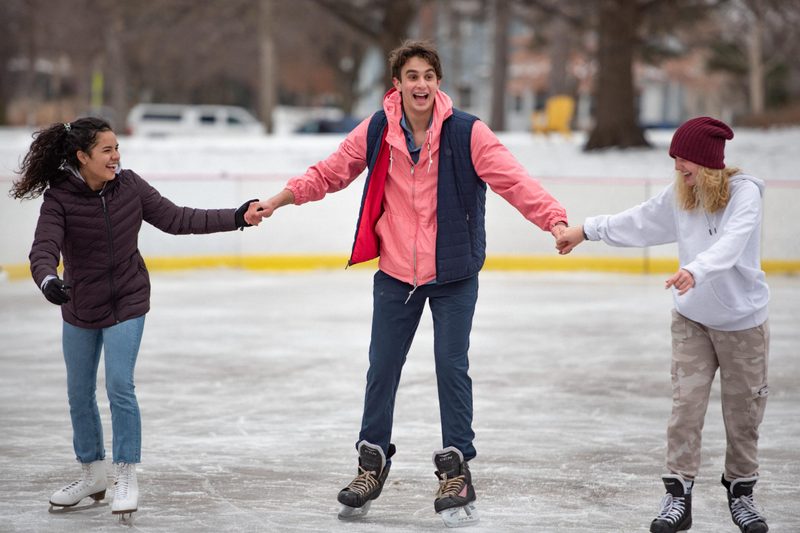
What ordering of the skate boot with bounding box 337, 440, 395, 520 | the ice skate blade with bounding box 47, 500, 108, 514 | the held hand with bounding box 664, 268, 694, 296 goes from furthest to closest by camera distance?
1. the ice skate blade with bounding box 47, 500, 108, 514
2. the skate boot with bounding box 337, 440, 395, 520
3. the held hand with bounding box 664, 268, 694, 296

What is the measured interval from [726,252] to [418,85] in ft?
4.13

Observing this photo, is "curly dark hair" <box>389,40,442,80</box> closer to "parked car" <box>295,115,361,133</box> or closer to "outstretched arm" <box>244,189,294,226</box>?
"outstretched arm" <box>244,189,294,226</box>

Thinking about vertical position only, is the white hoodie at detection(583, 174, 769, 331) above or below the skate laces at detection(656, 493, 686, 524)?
above

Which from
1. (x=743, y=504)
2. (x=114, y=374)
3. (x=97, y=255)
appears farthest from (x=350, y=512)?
(x=743, y=504)

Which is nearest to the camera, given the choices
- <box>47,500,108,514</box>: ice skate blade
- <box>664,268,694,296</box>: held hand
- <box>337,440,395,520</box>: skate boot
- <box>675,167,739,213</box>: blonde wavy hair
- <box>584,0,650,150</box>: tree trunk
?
<box>664,268,694,296</box>: held hand

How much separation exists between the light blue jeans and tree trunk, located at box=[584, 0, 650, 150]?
18.7 meters

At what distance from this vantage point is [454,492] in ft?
16.4

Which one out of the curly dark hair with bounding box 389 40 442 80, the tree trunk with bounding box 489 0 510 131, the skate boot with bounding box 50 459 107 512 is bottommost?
the skate boot with bounding box 50 459 107 512

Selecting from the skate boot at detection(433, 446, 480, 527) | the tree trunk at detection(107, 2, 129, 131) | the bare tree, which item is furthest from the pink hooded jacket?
the tree trunk at detection(107, 2, 129, 131)

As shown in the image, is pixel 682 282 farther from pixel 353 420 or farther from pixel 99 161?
pixel 353 420

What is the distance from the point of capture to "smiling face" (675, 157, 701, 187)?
186 inches

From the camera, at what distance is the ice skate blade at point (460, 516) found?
494cm

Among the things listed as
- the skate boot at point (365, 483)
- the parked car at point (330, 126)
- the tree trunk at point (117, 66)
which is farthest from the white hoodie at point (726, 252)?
the tree trunk at point (117, 66)

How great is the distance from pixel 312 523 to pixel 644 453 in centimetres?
199
